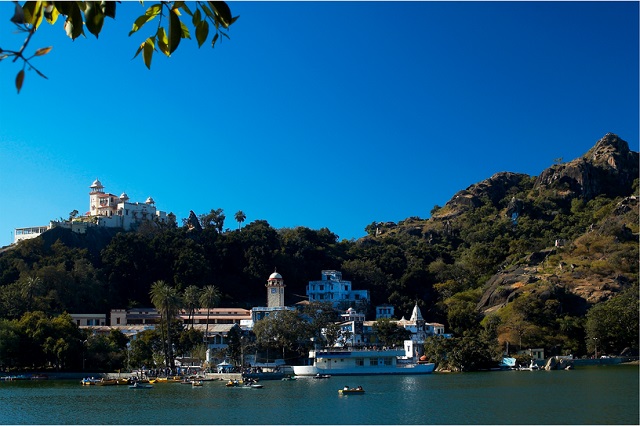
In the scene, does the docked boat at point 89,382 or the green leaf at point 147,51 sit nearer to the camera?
the green leaf at point 147,51

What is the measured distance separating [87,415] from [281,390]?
19.3m

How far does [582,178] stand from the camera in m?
152

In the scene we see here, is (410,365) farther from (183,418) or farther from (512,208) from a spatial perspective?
(512,208)

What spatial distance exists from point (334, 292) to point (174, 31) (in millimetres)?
102757

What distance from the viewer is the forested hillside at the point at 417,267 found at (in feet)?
290

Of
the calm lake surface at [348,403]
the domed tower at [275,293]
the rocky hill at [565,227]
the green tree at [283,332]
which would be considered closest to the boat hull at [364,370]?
the green tree at [283,332]

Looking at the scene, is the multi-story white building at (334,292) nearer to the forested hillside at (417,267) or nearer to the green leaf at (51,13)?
the forested hillside at (417,267)

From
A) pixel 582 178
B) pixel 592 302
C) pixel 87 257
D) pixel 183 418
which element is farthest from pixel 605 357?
pixel 582 178

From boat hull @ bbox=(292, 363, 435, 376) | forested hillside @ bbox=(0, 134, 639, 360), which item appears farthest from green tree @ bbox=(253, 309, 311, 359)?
forested hillside @ bbox=(0, 134, 639, 360)

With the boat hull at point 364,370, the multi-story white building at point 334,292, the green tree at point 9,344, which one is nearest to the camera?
the green tree at point 9,344

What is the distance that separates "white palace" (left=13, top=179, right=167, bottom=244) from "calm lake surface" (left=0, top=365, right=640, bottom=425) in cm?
5070

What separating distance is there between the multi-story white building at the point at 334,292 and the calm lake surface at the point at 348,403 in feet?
136

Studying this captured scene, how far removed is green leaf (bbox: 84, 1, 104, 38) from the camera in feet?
13.0

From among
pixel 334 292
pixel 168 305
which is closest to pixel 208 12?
pixel 168 305
